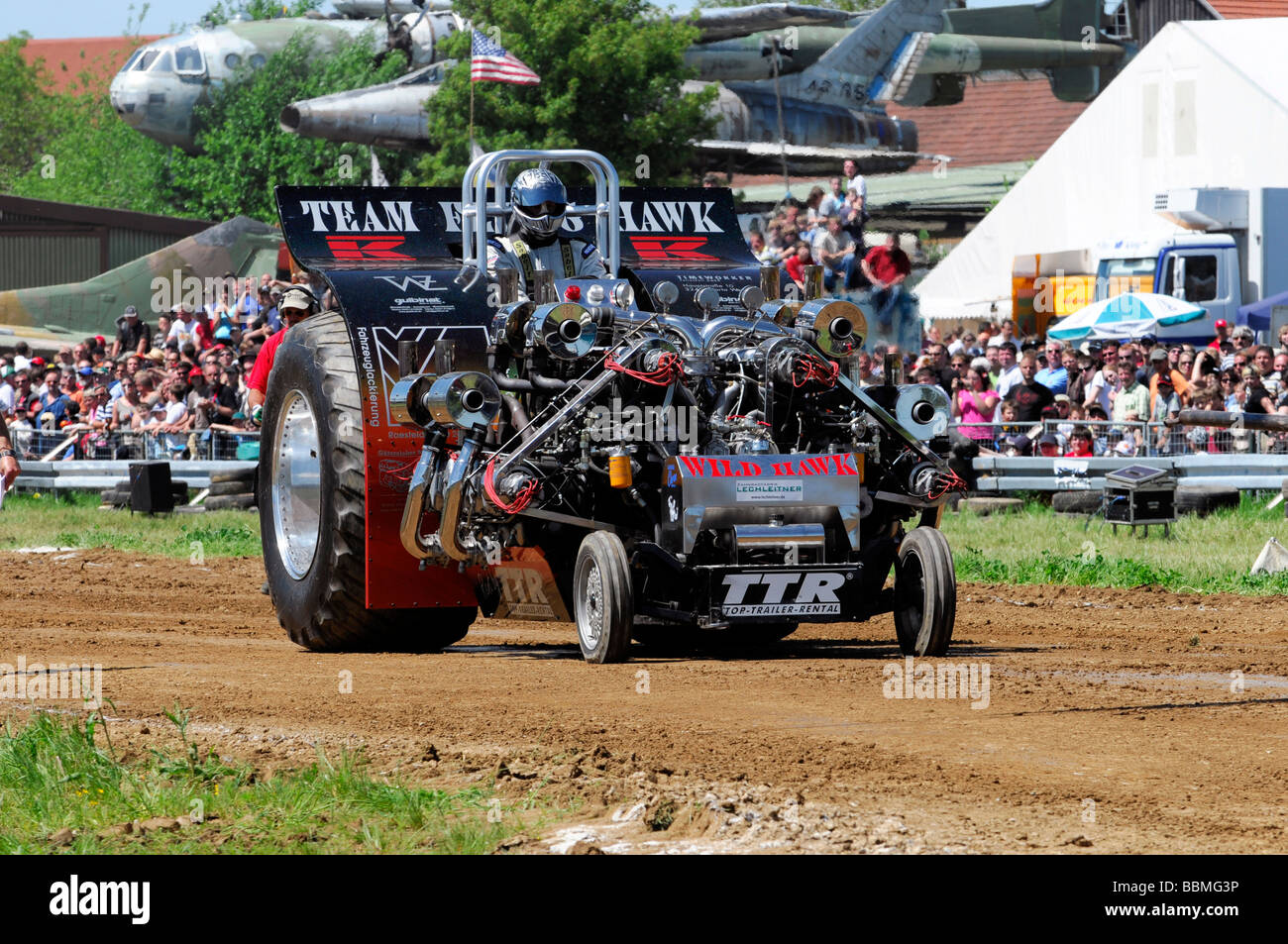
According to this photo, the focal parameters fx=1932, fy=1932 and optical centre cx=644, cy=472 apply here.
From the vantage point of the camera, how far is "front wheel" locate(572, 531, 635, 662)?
932 centimetres

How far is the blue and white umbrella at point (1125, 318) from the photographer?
86.6 feet

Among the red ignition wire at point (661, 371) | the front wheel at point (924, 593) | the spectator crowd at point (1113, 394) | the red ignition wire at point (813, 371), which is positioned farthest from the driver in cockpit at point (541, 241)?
the spectator crowd at point (1113, 394)

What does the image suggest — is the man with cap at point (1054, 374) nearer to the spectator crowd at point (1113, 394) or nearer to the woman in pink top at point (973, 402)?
the spectator crowd at point (1113, 394)

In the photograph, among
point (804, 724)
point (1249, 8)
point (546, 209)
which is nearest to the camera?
point (804, 724)

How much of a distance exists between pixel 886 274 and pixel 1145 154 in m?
14.2

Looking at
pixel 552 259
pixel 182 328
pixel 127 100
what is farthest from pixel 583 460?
pixel 127 100

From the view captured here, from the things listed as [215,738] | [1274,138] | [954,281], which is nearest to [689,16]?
[954,281]

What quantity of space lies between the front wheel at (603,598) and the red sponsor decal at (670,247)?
2897 mm

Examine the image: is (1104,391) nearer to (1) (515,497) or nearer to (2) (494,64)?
(2) (494,64)

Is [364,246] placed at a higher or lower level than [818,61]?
lower

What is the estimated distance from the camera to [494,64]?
23250mm

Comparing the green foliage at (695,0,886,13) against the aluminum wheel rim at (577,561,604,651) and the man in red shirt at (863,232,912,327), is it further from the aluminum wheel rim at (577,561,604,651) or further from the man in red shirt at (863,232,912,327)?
the aluminum wheel rim at (577,561,604,651)

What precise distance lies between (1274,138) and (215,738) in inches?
1207
